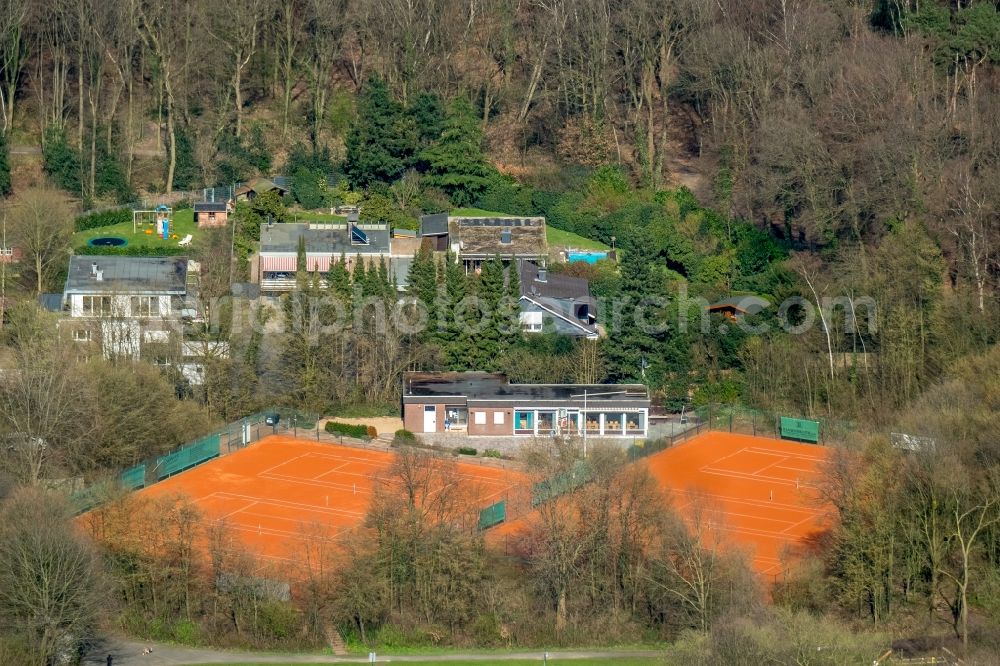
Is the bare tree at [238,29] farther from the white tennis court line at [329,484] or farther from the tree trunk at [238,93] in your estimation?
the white tennis court line at [329,484]

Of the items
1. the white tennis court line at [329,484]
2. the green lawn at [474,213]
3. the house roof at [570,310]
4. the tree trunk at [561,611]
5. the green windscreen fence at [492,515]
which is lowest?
the tree trunk at [561,611]

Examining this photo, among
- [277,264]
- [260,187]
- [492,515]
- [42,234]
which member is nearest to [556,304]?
[277,264]

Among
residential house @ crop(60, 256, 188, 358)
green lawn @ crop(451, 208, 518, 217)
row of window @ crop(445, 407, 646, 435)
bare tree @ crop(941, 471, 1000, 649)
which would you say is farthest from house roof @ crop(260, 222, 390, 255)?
bare tree @ crop(941, 471, 1000, 649)

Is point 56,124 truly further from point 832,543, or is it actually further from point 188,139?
point 832,543

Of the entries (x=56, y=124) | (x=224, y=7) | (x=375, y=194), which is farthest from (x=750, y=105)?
(x=56, y=124)

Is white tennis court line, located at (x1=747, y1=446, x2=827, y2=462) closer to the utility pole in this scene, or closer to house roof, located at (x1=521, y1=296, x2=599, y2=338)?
house roof, located at (x1=521, y1=296, x2=599, y2=338)

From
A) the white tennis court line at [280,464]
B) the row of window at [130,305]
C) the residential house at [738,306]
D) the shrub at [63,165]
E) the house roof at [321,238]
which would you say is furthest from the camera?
the shrub at [63,165]

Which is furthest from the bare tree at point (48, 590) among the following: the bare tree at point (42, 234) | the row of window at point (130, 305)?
the bare tree at point (42, 234)
